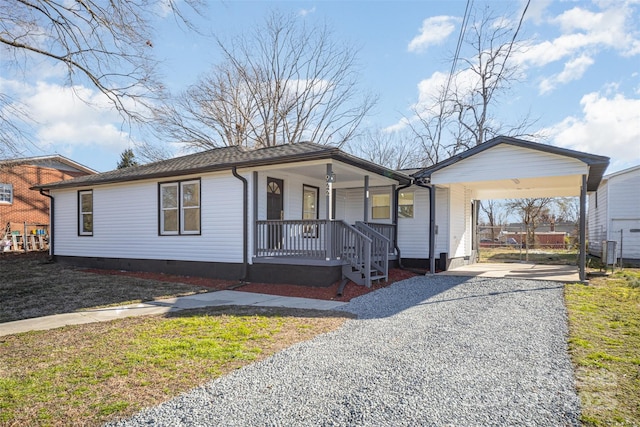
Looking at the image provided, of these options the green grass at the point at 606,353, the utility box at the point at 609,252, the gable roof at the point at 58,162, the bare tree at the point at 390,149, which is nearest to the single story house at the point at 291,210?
the utility box at the point at 609,252

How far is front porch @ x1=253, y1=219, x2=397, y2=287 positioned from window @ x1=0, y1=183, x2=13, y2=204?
679 inches

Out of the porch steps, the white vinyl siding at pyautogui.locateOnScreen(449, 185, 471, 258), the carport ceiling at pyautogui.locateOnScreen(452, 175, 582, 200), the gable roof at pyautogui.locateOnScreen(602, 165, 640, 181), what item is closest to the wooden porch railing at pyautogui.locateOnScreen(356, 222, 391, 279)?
the porch steps

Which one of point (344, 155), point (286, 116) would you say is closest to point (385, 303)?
point (344, 155)

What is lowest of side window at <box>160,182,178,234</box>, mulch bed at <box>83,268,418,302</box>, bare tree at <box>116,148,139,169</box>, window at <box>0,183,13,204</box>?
mulch bed at <box>83,268,418,302</box>

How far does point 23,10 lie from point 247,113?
61.2 feet

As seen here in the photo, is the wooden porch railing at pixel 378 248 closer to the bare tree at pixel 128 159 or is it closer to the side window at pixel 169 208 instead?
the side window at pixel 169 208

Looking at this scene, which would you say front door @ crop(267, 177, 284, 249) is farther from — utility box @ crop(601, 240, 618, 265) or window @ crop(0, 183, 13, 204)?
window @ crop(0, 183, 13, 204)

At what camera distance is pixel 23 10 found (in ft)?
27.0

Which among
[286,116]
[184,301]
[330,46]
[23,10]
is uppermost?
[330,46]

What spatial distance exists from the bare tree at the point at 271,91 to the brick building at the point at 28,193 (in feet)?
22.5

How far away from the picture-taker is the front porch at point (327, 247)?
8945mm

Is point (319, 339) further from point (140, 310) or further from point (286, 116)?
point (286, 116)

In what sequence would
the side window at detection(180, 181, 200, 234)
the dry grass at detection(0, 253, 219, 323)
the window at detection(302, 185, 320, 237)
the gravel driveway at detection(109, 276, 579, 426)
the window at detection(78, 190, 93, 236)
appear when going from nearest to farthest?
the gravel driveway at detection(109, 276, 579, 426) → the dry grass at detection(0, 253, 219, 323) → the side window at detection(180, 181, 200, 234) → the window at detection(302, 185, 320, 237) → the window at detection(78, 190, 93, 236)

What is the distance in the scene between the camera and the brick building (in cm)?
1977
